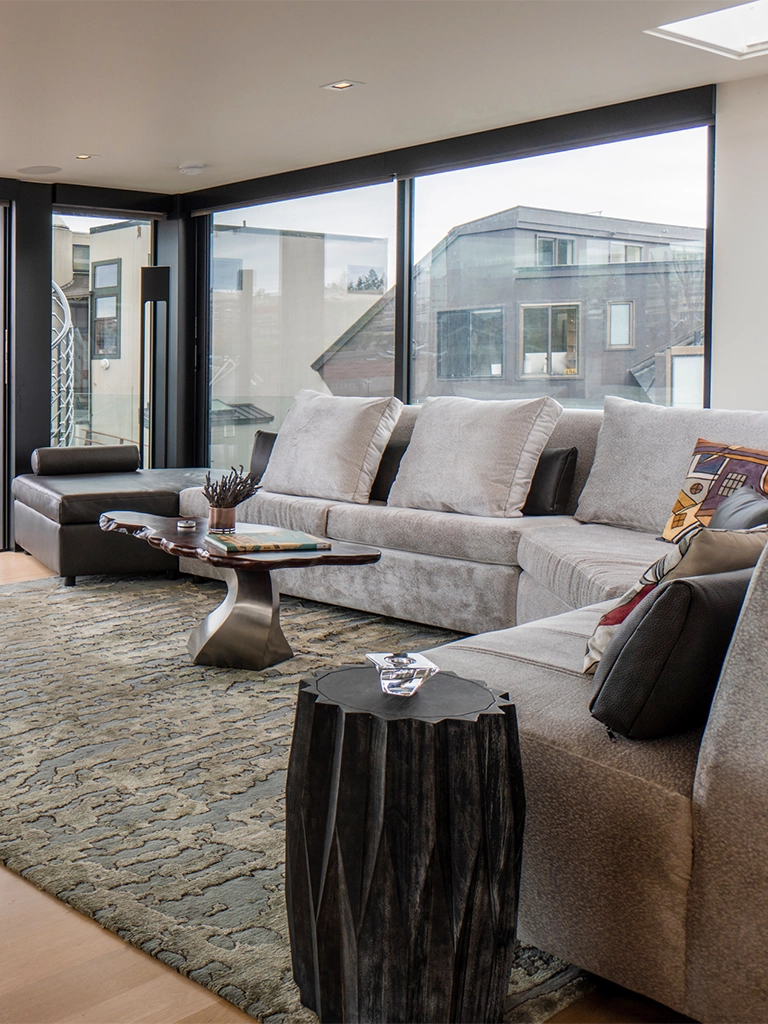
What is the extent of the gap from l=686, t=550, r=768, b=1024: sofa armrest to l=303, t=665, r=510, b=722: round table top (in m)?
0.33

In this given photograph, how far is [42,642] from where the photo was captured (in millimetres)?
4000

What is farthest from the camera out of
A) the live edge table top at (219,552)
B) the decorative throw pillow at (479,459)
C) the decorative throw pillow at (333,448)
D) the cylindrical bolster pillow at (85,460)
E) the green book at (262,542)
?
the cylindrical bolster pillow at (85,460)

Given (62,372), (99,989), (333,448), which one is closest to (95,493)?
(333,448)

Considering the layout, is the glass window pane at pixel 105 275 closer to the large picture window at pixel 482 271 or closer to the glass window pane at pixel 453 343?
the large picture window at pixel 482 271

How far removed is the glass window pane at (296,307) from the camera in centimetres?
600

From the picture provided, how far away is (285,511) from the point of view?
4.89 m

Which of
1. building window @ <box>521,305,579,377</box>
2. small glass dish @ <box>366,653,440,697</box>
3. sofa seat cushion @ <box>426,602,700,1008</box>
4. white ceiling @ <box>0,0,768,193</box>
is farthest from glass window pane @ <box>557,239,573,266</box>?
small glass dish @ <box>366,653,440,697</box>

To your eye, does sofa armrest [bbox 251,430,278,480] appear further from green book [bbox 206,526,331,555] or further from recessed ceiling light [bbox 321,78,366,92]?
recessed ceiling light [bbox 321,78,366,92]

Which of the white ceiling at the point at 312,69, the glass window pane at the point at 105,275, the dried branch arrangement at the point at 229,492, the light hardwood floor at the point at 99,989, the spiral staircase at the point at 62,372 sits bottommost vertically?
the light hardwood floor at the point at 99,989

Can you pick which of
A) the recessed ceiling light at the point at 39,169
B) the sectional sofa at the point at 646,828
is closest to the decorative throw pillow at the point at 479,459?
the sectional sofa at the point at 646,828

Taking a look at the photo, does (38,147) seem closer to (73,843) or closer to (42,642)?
(42,642)

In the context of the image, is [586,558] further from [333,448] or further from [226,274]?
[226,274]

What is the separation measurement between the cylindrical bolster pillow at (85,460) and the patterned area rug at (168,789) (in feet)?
5.68

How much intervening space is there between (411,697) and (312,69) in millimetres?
3310
